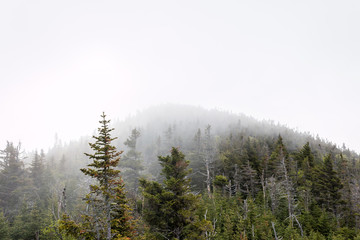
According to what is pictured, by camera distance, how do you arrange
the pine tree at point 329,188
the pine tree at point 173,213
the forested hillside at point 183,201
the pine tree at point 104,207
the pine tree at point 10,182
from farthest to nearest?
the pine tree at point 10,182 < the pine tree at point 329,188 < the pine tree at point 173,213 < the forested hillside at point 183,201 < the pine tree at point 104,207

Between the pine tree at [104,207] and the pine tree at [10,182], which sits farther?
the pine tree at [10,182]

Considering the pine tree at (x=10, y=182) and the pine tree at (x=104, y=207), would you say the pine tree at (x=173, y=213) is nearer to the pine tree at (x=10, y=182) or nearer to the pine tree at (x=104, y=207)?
the pine tree at (x=104, y=207)

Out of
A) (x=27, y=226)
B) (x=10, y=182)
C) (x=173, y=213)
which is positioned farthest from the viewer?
(x=10, y=182)

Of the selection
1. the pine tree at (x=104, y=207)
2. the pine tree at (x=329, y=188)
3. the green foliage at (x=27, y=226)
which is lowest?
the green foliage at (x=27, y=226)

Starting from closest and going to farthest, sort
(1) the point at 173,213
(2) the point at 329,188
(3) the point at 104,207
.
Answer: (3) the point at 104,207 → (1) the point at 173,213 → (2) the point at 329,188

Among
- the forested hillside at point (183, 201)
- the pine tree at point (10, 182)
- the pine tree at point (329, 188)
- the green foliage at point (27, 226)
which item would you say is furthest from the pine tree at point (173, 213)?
the pine tree at point (10, 182)

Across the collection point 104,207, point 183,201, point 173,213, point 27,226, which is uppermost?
point 104,207

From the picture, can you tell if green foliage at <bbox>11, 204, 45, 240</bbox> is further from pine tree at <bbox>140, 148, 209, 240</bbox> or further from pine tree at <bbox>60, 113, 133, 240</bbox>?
pine tree at <bbox>60, 113, 133, 240</bbox>

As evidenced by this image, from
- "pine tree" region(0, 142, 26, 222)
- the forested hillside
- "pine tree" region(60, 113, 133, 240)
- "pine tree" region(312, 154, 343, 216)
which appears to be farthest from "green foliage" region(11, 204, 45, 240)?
"pine tree" region(312, 154, 343, 216)

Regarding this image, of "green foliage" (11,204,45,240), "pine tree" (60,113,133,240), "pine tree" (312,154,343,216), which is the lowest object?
"green foliage" (11,204,45,240)

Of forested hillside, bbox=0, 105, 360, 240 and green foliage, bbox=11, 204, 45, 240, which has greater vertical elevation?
forested hillside, bbox=0, 105, 360, 240

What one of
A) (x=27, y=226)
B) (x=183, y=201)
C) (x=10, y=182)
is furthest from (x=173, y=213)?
(x=10, y=182)

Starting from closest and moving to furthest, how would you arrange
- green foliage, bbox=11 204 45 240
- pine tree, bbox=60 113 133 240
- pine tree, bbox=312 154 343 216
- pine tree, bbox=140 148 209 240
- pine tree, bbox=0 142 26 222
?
1. pine tree, bbox=60 113 133 240
2. pine tree, bbox=140 148 209 240
3. green foliage, bbox=11 204 45 240
4. pine tree, bbox=312 154 343 216
5. pine tree, bbox=0 142 26 222

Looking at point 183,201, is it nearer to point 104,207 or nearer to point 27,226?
point 104,207
